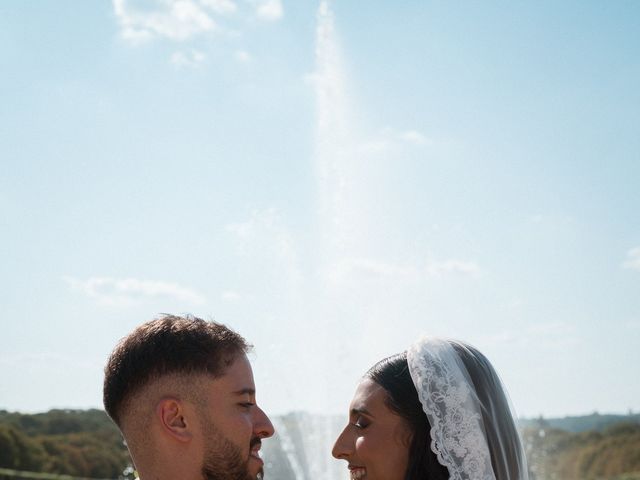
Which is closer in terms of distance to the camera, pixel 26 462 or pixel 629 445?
pixel 26 462

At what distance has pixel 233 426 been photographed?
391cm

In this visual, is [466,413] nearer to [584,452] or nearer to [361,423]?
[361,423]

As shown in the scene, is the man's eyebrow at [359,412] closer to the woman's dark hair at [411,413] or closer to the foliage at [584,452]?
the woman's dark hair at [411,413]

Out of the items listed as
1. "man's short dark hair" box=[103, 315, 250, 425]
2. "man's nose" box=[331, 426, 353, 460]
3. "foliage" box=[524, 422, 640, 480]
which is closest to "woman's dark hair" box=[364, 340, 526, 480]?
"man's nose" box=[331, 426, 353, 460]

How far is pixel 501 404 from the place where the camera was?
4.85m

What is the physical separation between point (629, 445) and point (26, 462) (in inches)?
762

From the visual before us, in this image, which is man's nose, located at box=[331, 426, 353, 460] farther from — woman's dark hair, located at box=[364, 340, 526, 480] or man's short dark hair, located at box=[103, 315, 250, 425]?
man's short dark hair, located at box=[103, 315, 250, 425]

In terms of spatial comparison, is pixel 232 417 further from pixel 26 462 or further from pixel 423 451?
pixel 26 462

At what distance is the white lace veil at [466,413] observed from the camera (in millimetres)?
4641

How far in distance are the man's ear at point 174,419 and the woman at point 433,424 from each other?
1231mm

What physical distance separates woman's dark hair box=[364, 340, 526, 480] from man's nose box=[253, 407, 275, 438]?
978mm

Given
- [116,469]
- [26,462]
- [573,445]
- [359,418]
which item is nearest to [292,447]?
[116,469]

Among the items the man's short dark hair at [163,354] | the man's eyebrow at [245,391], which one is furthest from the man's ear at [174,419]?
the man's eyebrow at [245,391]

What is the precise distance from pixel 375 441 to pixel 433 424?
350mm
